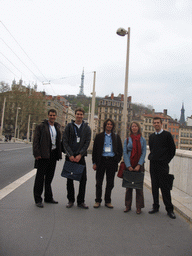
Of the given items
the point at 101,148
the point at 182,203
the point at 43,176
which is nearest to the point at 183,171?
the point at 182,203

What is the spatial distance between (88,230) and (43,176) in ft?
5.85

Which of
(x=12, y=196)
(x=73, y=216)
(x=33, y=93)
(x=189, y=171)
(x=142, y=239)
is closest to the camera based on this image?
(x=142, y=239)

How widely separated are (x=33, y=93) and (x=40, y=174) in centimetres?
7782

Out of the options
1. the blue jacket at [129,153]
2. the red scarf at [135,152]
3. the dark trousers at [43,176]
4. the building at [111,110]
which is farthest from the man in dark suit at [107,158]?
the building at [111,110]

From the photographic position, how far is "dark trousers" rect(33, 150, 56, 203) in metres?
5.07

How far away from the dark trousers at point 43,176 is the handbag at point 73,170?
356mm

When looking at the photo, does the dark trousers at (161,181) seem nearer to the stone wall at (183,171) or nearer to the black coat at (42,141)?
the stone wall at (183,171)

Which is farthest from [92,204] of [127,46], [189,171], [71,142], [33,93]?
[33,93]

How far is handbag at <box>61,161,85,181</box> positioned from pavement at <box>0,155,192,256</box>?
1.97 feet

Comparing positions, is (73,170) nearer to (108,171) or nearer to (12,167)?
(108,171)

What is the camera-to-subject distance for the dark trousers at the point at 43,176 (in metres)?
5.07

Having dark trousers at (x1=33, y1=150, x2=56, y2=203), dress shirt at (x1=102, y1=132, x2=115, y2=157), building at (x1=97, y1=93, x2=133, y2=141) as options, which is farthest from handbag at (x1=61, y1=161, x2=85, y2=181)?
building at (x1=97, y1=93, x2=133, y2=141)

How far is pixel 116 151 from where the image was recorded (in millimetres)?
5316

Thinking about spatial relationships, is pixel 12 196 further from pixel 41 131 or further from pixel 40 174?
pixel 41 131
